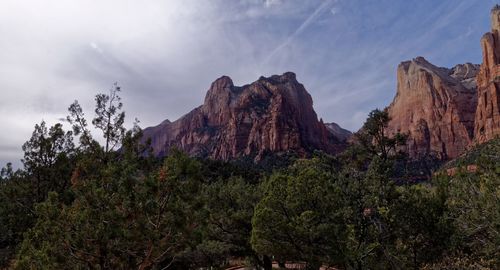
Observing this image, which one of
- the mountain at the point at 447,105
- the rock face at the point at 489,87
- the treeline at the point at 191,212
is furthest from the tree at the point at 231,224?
the mountain at the point at 447,105

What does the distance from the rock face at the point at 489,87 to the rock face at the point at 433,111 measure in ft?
34.7

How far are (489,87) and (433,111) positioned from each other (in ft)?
83.7

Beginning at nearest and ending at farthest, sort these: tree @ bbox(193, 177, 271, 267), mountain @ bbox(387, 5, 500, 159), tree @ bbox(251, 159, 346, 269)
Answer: tree @ bbox(251, 159, 346, 269), tree @ bbox(193, 177, 271, 267), mountain @ bbox(387, 5, 500, 159)

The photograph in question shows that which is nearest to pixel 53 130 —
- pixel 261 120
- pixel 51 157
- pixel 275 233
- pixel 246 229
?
pixel 51 157

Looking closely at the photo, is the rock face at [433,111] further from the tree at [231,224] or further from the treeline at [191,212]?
the treeline at [191,212]

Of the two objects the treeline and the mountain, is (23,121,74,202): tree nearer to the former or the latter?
the treeline

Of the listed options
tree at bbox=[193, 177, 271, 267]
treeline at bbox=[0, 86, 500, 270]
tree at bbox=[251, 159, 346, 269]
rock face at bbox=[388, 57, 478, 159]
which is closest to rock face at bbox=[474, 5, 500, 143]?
rock face at bbox=[388, 57, 478, 159]

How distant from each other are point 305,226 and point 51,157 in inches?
449

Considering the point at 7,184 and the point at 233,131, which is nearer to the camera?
the point at 7,184

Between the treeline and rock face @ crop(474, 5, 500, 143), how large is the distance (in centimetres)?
13106

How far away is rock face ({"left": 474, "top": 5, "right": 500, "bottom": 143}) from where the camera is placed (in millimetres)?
132875

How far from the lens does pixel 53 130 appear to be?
15.5 metres

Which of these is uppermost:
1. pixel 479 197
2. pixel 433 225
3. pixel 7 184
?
pixel 7 184

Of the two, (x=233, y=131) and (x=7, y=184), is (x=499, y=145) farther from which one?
(x=233, y=131)
